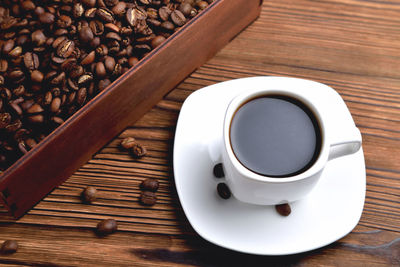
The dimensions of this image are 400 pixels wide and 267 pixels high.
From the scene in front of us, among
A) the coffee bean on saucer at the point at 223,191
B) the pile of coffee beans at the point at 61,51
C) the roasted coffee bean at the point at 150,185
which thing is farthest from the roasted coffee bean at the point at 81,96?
the coffee bean on saucer at the point at 223,191

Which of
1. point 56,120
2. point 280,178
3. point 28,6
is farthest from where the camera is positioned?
point 28,6

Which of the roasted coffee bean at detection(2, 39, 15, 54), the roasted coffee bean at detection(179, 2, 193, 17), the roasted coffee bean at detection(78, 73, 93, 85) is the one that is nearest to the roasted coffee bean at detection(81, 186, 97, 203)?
the roasted coffee bean at detection(78, 73, 93, 85)

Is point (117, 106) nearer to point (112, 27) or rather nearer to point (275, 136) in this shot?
point (112, 27)

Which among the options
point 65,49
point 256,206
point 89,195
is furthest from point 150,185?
point 65,49

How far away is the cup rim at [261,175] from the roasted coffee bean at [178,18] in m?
0.27

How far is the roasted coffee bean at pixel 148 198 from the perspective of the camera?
0.94 meters

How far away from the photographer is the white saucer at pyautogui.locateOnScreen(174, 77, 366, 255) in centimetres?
85

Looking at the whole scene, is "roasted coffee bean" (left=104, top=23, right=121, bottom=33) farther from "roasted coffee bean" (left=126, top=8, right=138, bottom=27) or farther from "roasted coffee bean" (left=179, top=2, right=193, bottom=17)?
"roasted coffee bean" (left=179, top=2, right=193, bottom=17)

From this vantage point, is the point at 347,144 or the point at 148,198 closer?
the point at 347,144

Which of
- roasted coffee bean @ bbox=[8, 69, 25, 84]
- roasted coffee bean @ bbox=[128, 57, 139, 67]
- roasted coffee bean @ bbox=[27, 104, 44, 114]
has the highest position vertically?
Answer: roasted coffee bean @ bbox=[128, 57, 139, 67]

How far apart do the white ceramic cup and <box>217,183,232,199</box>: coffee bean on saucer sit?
0.04m

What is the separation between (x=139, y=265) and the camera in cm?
90

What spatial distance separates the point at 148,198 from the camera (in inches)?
37.3

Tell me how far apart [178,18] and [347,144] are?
46 centimetres
